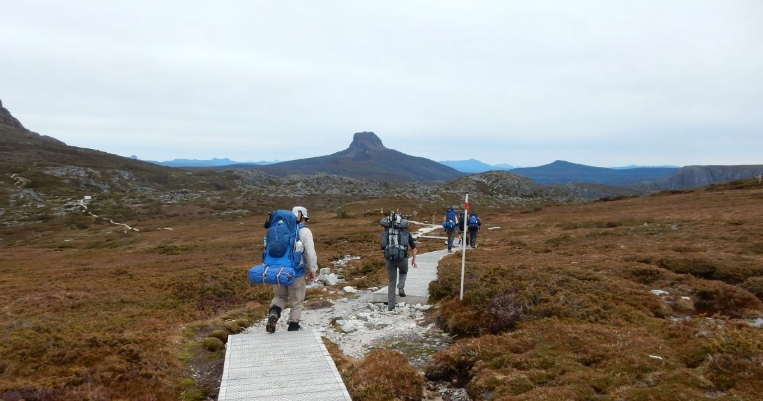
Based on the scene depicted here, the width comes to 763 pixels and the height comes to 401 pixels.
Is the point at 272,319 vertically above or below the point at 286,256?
below

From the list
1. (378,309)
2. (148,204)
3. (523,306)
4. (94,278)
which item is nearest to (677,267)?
(523,306)

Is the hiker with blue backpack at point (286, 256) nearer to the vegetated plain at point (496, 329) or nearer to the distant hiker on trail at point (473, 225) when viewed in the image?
the vegetated plain at point (496, 329)

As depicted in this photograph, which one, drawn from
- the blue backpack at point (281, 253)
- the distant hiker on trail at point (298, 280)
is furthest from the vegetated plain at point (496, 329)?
the blue backpack at point (281, 253)

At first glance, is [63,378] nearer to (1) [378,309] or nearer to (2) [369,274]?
(1) [378,309]

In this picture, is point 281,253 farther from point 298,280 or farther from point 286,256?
point 298,280

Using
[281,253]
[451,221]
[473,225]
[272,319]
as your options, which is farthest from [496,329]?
[473,225]

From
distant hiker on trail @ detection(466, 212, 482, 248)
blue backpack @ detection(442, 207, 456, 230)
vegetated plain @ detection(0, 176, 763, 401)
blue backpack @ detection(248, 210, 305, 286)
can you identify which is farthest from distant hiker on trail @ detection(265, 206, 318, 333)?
distant hiker on trail @ detection(466, 212, 482, 248)

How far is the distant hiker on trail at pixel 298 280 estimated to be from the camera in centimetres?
1057

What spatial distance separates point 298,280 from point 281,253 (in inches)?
35.0

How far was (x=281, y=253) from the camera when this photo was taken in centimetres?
1041

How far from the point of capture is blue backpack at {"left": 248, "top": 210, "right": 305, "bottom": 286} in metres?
10.3

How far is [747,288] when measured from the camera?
1498 centimetres

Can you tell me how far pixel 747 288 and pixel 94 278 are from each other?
106 feet

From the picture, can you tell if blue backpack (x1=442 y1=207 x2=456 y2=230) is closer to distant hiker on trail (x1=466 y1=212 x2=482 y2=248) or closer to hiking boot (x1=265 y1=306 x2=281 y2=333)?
distant hiker on trail (x1=466 y1=212 x2=482 y2=248)
